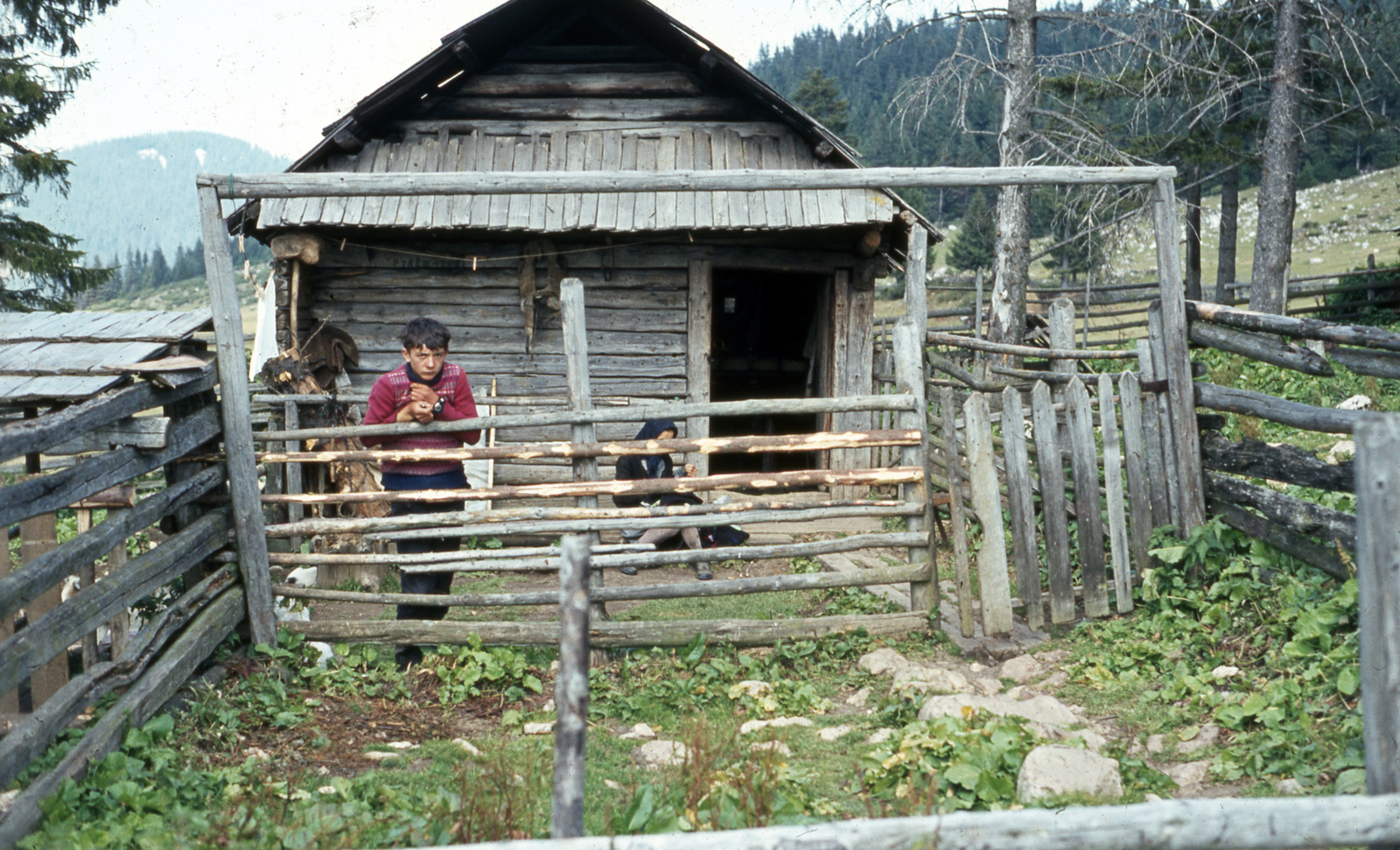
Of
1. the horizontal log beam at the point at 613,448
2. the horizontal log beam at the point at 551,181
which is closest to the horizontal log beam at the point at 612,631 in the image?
the horizontal log beam at the point at 613,448

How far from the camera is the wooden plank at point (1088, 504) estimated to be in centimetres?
529

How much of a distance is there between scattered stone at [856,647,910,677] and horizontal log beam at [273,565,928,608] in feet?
1.30

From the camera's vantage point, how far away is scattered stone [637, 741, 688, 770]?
3.89 metres

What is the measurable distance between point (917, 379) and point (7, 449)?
4.18 meters

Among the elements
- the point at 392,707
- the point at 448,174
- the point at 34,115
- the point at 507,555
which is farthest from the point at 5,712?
the point at 34,115

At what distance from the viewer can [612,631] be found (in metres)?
5.18

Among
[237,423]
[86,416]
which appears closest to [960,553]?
[237,423]

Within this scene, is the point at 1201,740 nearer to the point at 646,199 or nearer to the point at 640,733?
the point at 640,733

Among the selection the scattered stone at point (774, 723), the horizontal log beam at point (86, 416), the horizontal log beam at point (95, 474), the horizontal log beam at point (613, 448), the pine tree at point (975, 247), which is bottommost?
the scattered stone at point (774, 723)

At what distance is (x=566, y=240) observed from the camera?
30.3ft

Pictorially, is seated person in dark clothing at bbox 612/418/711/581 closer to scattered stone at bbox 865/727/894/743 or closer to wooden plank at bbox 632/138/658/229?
wooden plank at bbox 632/138/658/229

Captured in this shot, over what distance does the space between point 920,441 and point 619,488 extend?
67.2 inches

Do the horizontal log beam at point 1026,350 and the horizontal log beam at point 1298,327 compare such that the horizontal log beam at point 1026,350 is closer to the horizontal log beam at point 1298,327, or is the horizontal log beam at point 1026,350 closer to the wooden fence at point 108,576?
the horizontal log beam at point 1298,327

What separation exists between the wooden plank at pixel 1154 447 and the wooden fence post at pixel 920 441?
1.25 metres
